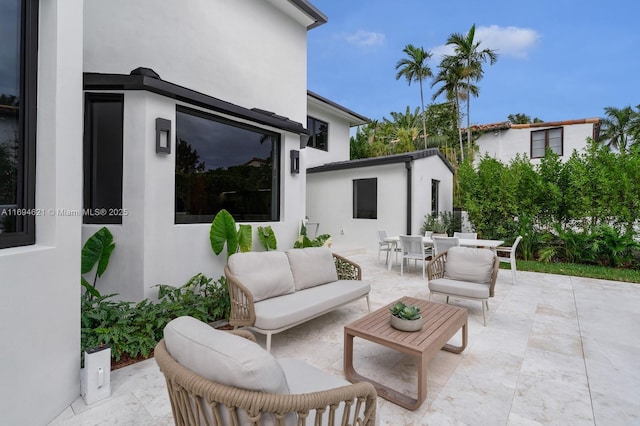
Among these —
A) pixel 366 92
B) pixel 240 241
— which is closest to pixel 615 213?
pixel 240 241

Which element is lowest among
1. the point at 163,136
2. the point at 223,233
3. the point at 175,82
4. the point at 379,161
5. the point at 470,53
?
the point at 223,233

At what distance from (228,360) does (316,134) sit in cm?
1175

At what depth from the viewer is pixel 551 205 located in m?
9.39

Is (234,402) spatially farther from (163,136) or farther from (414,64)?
(414,64)

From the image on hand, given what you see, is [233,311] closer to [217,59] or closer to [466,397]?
[466,397]

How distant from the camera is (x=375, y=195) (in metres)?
11.0

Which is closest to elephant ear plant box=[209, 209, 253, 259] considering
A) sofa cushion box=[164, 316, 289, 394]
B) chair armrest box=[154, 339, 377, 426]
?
chair armrest box=[154, 339, 377, 426]

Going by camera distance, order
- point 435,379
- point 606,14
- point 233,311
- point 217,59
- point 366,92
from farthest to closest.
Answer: point 366,92 < point 606,14 < point 217,59 < point 233,311 < point 435,379

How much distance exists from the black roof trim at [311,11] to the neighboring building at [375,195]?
457 cm

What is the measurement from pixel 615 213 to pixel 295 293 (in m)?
9.56

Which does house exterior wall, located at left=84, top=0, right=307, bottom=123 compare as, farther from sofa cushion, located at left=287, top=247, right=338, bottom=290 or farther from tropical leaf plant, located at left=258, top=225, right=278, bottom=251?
sofa cushion, located at left=287, top=247, right=338, bottom=290

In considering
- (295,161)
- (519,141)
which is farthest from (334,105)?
(519,141)

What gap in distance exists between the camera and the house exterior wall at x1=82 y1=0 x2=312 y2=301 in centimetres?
395

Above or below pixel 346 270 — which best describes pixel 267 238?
above
